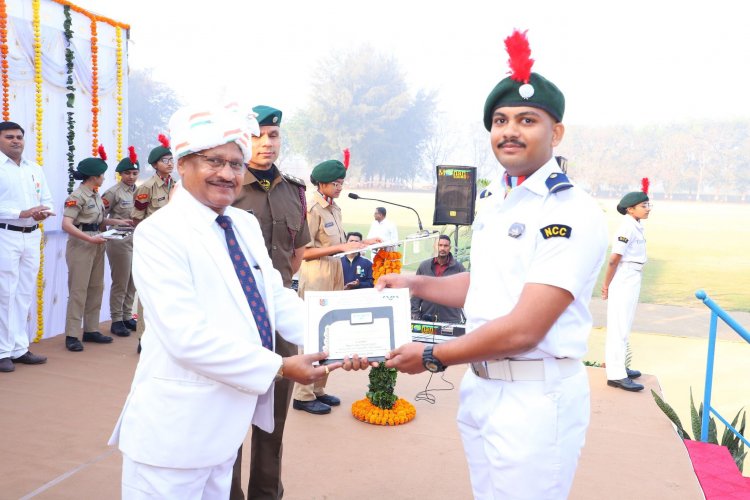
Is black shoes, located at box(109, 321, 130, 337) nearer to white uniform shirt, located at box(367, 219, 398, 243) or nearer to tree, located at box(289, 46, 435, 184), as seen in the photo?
white uniform shirt, located at box(367, 219, 398, 243)

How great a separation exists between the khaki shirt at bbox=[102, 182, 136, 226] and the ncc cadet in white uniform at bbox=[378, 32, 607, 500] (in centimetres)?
598

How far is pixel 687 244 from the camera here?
31.6 m

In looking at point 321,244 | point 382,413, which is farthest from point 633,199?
point 382,413

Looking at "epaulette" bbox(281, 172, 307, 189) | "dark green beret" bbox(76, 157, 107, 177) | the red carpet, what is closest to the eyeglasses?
"epaulette" bbox(281, 172, 307, 189)

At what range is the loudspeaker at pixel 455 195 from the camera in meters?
9.41

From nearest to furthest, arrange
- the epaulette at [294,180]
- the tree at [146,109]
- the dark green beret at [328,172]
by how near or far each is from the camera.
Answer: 1. the epaulette at [294,180]
2. the dark green beret at [328,172]
3. the tree at [146,109]

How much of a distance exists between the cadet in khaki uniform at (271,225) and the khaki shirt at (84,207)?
3.93 metres

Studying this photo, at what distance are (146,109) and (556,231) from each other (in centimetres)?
5102

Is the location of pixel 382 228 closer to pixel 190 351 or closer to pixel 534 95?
pixel 534 95

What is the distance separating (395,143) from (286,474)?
4608 cm

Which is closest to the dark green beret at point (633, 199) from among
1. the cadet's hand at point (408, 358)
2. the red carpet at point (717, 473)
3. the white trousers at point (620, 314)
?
the white trousers at point (620, 314)

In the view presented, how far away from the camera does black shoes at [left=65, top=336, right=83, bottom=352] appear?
626cm

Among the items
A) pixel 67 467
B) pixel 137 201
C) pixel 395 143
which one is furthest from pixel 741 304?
pixel 395 143

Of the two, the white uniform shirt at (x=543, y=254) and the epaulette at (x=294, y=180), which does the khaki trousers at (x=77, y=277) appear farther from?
the white uniform shirt at (x=543, y=254)
